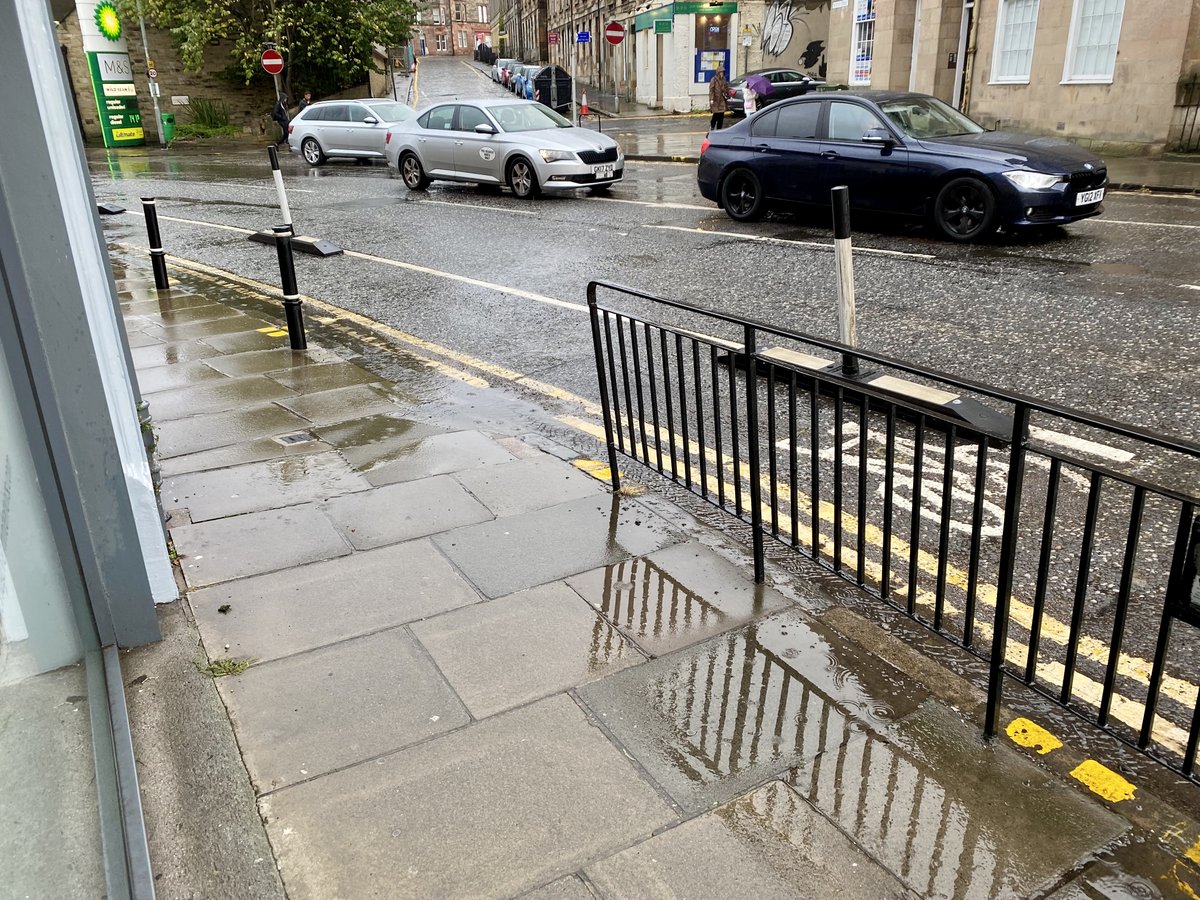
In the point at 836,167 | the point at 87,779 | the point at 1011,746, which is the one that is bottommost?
the point at 1011,746

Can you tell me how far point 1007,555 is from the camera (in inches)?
107

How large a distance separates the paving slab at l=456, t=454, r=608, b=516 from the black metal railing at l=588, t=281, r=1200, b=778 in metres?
0.28

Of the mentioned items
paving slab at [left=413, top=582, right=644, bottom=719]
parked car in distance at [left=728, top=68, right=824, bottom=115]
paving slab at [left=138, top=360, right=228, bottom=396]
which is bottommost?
paving slab at [left=413, top=582, right=644, bottom=719]

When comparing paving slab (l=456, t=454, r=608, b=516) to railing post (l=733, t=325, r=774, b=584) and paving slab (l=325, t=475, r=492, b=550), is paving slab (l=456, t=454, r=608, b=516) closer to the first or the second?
paving slab (l=325, t=475, r=492, b=550)

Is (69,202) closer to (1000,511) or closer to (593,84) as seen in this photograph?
(1000,511)

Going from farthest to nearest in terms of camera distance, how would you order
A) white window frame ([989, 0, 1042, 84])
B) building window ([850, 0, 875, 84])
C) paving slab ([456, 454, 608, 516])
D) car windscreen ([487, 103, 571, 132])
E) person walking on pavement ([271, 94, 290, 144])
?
person walking on pavement ([271, 94, 290, 144]) < building window ([850, 0, 875, 84]) < white window frame ([989, 0, 1042, 84]) < car windscreen ([487, 103, 571, 132]) < paving slab ([456, 454, 608, 516])

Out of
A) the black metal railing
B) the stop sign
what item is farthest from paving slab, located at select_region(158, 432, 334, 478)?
the stop sign

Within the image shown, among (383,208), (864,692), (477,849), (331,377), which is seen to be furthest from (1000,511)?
(383,208)

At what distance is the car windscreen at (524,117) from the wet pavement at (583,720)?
43.5 feet

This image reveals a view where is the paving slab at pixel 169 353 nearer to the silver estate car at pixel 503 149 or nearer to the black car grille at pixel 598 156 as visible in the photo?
the silver estate car at pixel 503 149

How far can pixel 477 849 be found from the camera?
2494 millimetres

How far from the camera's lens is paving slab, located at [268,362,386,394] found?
6637mm

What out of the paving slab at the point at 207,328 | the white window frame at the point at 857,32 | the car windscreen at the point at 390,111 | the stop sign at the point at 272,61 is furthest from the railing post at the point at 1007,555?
the stop sign at the point at 272,61

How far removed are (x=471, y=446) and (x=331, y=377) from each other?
193cm
